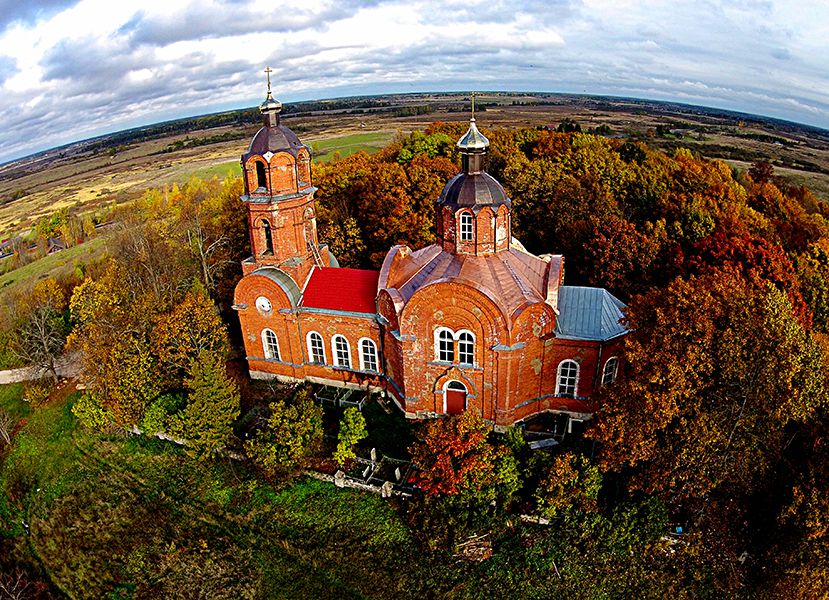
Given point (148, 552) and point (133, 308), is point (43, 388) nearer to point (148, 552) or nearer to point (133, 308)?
point (133, 308)

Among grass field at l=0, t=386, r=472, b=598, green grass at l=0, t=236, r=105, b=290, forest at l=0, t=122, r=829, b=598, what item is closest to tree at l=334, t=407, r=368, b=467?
forest at l=0, t=122, r=829, b=598

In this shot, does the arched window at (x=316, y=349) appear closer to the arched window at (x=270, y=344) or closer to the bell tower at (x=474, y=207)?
the arched window at (x=270, y=344)

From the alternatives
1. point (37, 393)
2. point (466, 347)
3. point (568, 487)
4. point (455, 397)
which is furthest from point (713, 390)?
point (37, 393)

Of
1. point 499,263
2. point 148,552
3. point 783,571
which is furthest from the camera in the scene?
point 499,263

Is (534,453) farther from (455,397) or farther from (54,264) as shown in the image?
(54,264)

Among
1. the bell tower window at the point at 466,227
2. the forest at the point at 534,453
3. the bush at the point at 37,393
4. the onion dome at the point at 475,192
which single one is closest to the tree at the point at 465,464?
the forest at the point at 534,453

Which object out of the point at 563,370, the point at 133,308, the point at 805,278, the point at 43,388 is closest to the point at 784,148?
the point at 805,278
